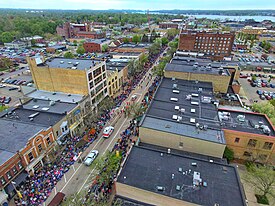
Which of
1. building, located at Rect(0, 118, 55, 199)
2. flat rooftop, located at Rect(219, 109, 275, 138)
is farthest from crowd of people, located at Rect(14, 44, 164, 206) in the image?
flat rooftop, located at Rect(219, 109, 275, 138)

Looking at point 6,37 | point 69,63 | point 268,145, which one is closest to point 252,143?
point 268,145

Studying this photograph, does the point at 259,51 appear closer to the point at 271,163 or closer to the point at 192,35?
the point at 192,35

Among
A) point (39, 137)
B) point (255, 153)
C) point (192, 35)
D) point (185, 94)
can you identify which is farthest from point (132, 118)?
point (192, 35)

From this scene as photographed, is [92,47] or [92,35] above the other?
[92,35]

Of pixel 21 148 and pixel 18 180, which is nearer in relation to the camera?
pixel 18 180

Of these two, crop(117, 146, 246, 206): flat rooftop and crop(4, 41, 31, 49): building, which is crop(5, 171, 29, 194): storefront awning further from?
crop(4, 41, 31, 49): building

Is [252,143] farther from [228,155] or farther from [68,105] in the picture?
[68,105]
